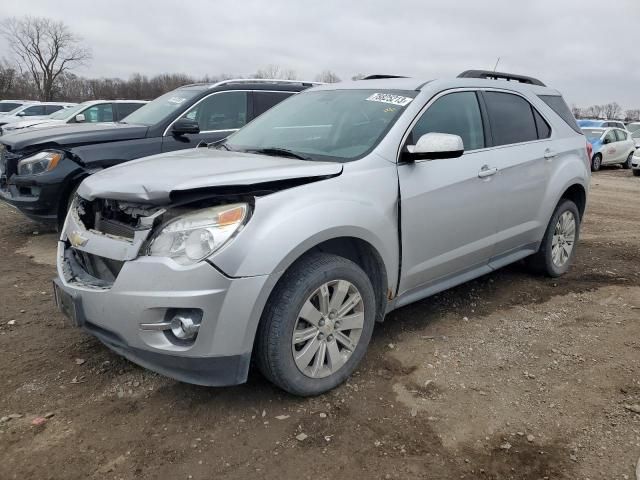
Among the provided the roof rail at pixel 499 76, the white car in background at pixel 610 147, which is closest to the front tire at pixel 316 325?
the roof rail at pixel 499 76

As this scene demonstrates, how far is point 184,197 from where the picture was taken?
8.39ft

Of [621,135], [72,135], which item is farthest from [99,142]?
[621,135]

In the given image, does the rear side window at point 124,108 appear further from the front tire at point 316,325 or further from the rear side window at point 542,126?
the front tire at point 316,325

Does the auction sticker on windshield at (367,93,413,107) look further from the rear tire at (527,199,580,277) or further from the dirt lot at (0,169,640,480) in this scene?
the rear tire at (527,199,580,277)

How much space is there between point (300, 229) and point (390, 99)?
1.42 metres

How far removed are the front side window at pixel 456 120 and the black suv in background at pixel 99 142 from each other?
3.10 metres

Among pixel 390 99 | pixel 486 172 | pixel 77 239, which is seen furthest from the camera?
pixel 486 172

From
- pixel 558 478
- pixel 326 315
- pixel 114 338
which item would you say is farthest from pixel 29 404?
pixel 558 478

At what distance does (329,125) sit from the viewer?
3596mm

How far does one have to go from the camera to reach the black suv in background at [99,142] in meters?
5.65

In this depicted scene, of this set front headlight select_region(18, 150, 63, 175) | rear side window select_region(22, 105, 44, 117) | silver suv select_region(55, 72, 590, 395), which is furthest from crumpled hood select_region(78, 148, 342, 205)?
rear side window select_region(22, 105, 44, 117)

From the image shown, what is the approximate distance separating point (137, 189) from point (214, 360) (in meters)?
0.92

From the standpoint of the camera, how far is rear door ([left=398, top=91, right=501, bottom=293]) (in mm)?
3305

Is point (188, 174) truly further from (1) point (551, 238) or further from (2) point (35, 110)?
(2) point (35, 110)
